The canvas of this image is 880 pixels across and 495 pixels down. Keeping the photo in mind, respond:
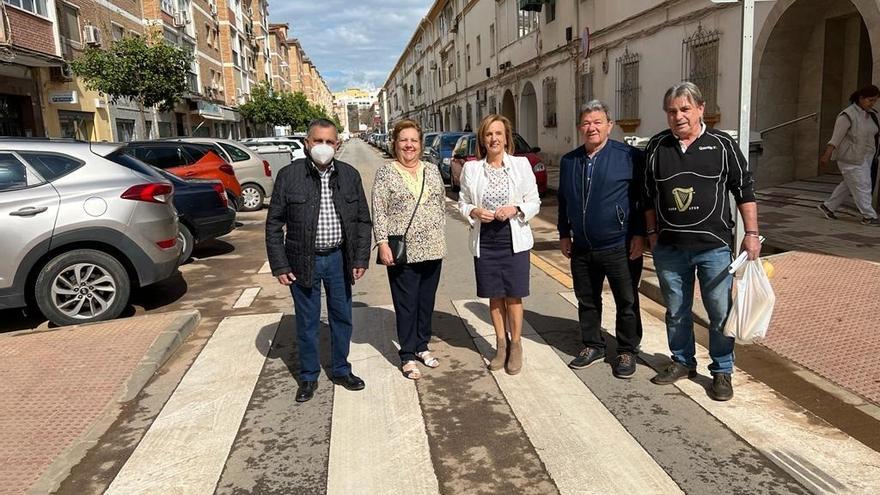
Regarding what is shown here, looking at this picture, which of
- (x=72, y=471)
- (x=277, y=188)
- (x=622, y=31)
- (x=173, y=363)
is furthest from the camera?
(x=622, y=31)

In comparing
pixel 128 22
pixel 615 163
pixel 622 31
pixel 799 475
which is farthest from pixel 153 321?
pixel 128 22

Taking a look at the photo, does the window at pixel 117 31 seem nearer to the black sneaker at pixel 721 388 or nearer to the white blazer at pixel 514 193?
the white blazer at pixel 514 193

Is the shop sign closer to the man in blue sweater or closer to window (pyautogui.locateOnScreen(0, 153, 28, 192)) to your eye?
window (pyautogui.locateOnScreen(0, 153, 28, 192))

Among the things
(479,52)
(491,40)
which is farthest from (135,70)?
(479,52)

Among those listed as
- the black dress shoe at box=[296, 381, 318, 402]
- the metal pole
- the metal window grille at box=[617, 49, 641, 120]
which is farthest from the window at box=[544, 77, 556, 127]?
the black dress shoe at box=[296, 381, 318, 402]

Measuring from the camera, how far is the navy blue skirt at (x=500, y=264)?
4.14 m

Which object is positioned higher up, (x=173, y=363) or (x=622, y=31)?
(x=622, y=31)

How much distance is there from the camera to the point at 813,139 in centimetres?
1119

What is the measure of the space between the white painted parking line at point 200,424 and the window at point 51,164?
2.13 meters

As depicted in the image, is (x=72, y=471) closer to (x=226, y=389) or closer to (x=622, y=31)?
(x=226, y=389)

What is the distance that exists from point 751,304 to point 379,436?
2.31 metres

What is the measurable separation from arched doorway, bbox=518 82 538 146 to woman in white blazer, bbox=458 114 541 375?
77.7ft

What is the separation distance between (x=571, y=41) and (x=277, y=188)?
18.1 m

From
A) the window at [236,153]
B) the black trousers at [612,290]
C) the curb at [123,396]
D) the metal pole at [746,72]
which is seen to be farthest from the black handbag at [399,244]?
the window at [236,153]
